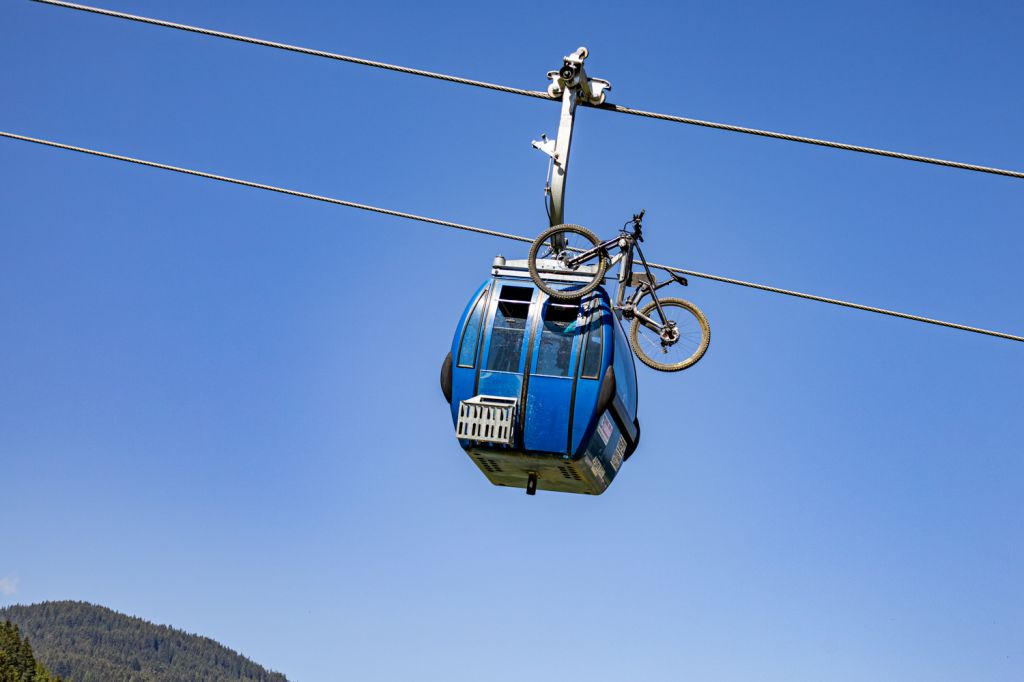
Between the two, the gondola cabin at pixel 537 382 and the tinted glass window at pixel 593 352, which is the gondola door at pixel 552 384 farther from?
the tinted glass window at pixel 593 352

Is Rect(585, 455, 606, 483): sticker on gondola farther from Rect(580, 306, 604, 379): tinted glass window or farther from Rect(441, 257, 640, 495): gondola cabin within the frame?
Rect(580, 306, 604, 379): tinted glass window

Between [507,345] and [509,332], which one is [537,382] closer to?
[507,345]

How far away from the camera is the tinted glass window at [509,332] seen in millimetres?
19688

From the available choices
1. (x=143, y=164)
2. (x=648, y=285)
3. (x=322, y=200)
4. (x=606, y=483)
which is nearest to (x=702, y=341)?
(x=648, y=285)

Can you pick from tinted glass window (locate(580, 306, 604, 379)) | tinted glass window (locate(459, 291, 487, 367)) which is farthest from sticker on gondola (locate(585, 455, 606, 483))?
tinted glass window (locate(459, 291, 487, 367))

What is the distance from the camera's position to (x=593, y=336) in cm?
1948

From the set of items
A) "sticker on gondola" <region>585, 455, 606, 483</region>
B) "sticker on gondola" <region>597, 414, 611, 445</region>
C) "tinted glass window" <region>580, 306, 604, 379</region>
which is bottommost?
"sticker on gondola" <region>585, 455, 606, 483</region>

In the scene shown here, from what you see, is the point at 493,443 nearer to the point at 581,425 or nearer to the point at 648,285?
the point at 581,425

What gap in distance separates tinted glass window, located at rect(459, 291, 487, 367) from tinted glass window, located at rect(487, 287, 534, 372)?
229mm

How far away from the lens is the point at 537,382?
63.7ft

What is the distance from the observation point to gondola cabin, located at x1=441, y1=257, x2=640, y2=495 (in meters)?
19.3

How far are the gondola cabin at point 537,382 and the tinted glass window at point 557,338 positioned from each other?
0.04 ft

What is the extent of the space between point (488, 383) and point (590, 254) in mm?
2259

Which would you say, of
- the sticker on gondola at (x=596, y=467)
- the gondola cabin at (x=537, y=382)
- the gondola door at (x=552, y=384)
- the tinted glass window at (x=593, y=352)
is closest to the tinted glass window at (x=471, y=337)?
the gondola cabin at (x=537, y=382)
